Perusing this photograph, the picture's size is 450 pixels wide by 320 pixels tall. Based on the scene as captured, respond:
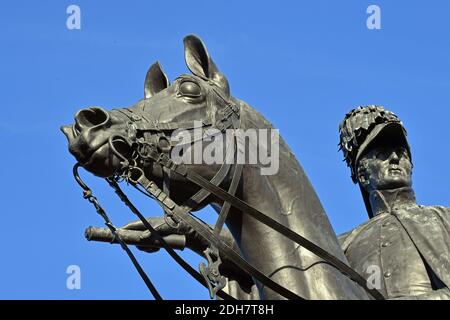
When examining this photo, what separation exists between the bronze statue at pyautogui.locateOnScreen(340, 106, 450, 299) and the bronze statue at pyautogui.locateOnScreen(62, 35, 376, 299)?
1288 millimetres

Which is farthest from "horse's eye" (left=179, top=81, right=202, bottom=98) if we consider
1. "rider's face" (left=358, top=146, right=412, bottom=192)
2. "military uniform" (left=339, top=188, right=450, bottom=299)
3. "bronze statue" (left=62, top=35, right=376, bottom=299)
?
"rider's face" (left=358, top=146, right=412, bottom=192)

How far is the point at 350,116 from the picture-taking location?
15.7m

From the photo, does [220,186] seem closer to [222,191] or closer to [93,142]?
[222,191]

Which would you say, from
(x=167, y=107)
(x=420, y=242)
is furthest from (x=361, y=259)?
(x=167, y=107)

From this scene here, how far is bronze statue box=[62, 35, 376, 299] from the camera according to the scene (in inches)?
492

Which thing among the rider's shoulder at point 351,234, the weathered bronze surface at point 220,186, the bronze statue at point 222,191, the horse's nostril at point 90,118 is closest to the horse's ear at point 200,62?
the weathered bronze surface at point 220,186

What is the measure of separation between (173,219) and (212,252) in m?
0.40

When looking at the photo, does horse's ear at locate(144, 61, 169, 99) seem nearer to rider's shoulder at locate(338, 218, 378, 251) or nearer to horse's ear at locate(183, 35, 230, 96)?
horse's ear at locate(183, 35, 230, 96)

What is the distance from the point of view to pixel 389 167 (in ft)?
50.3

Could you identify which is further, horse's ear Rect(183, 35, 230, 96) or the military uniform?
the military uniform

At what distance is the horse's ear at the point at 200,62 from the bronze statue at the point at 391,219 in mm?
2319

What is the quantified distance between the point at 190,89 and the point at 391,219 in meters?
2.97

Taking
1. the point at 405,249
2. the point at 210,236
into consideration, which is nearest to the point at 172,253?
the point at 210,236

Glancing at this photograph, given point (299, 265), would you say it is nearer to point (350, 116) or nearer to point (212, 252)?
point (212, 252)
